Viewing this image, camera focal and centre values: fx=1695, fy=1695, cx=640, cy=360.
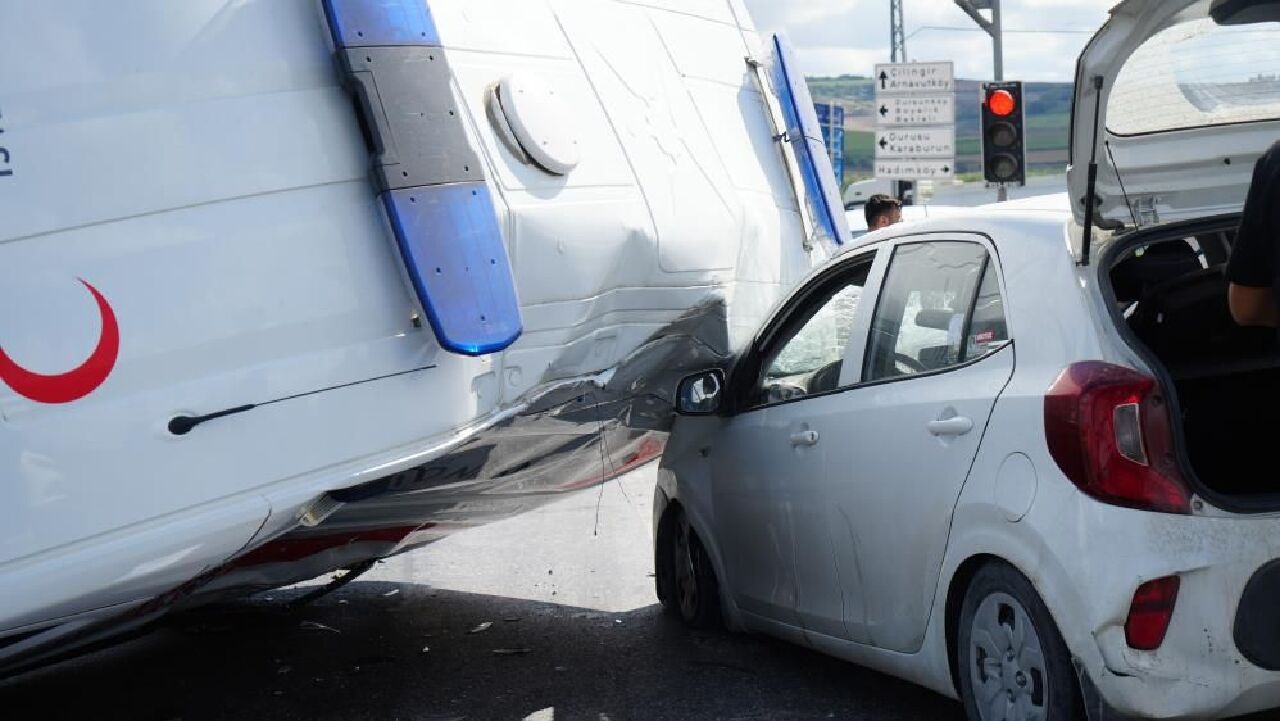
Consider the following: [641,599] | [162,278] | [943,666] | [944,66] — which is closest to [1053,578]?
[943,666]

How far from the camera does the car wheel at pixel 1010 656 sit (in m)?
4.18

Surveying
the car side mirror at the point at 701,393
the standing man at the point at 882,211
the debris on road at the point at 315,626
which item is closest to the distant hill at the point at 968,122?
the standing man at the point at 882,211

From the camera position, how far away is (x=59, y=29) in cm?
424

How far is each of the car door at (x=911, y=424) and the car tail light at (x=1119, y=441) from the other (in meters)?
0.36

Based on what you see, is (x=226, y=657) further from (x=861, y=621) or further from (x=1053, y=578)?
(x=1053, y=578)

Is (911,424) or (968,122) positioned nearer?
(911,424)

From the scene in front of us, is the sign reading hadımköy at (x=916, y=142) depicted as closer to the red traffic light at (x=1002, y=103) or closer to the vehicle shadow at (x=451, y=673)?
the red traffic light at (x=1002, y=103)

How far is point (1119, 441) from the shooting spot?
404 cm

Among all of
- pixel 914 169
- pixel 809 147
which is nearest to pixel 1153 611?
pixel 809 147

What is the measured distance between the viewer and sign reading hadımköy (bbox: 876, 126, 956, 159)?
20.6 meters

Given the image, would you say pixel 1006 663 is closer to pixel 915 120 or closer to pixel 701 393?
pixel 701 393

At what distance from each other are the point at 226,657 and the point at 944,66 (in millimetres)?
15521

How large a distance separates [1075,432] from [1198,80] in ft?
3.87

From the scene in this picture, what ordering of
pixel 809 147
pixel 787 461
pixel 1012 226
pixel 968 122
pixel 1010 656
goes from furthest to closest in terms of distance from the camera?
1. pixel 968 122
2. pixel 809 147
3. pixel 787 461
4. pixel 1012 226
5. pixel 1010 656
